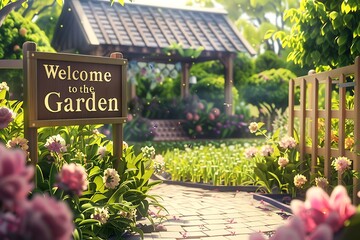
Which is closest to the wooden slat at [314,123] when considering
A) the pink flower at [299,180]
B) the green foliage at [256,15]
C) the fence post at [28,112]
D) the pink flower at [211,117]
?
the pink flower at [299,180]

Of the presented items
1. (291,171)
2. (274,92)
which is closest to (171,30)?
(274,92)

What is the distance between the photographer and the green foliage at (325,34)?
19.6 ft

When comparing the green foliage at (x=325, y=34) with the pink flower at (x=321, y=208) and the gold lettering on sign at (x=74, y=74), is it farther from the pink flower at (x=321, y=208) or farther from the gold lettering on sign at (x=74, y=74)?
the pink flower at (x=321, y=208)

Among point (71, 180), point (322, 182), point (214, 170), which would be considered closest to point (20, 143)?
point (71, 180)

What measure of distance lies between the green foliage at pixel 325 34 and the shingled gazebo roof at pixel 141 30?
7960 millimetres

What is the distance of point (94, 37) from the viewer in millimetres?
14094

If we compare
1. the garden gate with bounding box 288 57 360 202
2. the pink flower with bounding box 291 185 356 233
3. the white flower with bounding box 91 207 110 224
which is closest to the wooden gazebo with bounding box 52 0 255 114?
the garden gate with bounding box 288 57 360 202

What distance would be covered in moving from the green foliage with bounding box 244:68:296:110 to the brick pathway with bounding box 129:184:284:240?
12.9m

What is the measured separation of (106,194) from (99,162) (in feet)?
1.50

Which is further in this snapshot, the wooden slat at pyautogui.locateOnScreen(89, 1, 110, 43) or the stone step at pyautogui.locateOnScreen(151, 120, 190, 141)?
the stone step at pyautogui.locateOnScreen(151, 120, 190, 141)

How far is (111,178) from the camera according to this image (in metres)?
4.66

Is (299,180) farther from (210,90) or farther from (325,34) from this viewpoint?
(210,90)

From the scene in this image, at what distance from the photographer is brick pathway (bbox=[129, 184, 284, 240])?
497cm

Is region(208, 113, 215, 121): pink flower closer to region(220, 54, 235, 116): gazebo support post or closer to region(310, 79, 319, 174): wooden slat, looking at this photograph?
region(220, 54, 235, 116): gazebo support post
